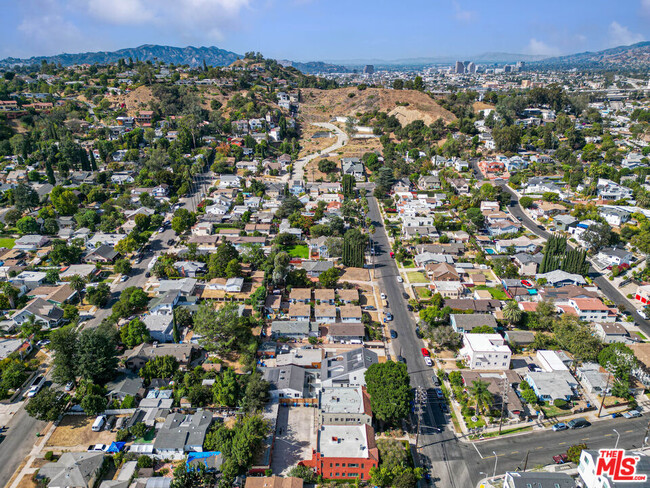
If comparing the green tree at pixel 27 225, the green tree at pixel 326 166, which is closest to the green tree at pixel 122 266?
the green tree at pixel 27 225

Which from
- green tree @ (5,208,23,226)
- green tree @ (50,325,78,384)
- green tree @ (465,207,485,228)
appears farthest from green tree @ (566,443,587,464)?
green tree @ (5,208,23,226)

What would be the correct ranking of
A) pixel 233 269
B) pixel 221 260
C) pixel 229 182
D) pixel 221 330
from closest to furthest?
pixel 221 330
pixel 233 269
pixel 221 260
pixel 229 182

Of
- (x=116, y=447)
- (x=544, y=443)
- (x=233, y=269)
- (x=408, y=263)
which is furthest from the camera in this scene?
(x=408, y=263)

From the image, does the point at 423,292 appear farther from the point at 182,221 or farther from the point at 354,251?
the point at 182,221

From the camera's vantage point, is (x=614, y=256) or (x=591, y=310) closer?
(x=591, y=310)

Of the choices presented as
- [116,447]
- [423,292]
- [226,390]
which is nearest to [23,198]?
[116,447]

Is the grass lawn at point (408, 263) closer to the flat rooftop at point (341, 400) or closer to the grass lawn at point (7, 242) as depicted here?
the flat rooftop at point (341, 400)

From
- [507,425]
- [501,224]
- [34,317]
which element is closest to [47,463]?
[34,317]
